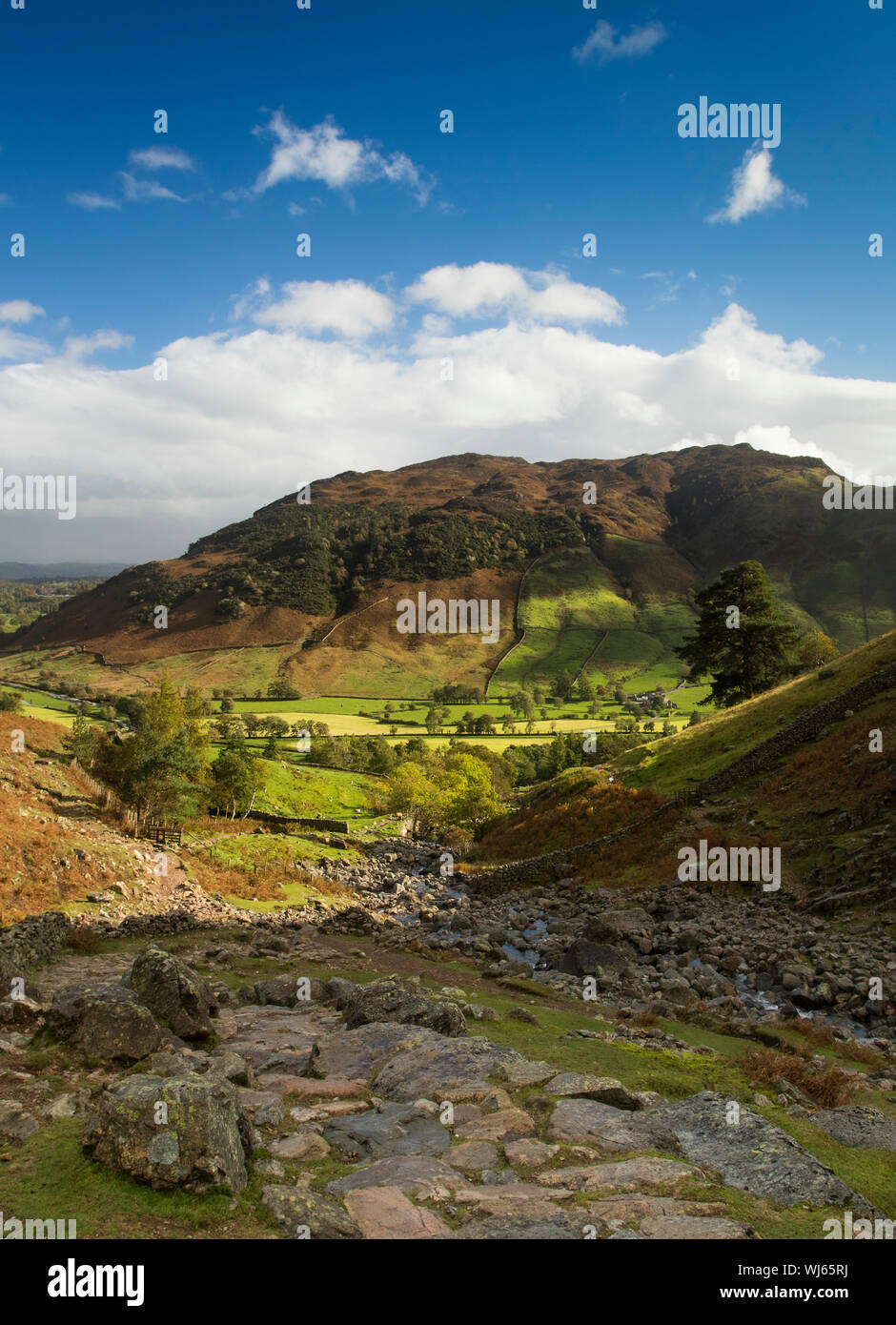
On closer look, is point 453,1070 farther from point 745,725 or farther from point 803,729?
point 745,725

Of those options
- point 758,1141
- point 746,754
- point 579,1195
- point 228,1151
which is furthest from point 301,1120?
point 746,754

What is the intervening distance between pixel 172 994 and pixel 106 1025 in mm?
2113

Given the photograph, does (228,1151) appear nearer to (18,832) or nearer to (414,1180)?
(414,1180)

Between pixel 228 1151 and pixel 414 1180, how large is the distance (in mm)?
2178

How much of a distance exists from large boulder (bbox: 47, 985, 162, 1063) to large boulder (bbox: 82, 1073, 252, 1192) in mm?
3374

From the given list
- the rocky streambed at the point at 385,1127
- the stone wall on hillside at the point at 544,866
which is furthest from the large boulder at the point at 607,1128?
the stone wall on hillside at the point at 544,866

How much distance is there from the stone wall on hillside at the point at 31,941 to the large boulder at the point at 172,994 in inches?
173

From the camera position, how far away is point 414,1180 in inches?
316

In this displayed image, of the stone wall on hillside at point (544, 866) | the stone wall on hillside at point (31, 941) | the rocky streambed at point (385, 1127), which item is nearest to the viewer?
the rocky streambed at point (385, 1127)

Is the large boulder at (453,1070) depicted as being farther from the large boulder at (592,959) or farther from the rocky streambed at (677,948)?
the large boulder at (592,959)

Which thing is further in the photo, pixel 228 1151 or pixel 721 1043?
pixel 721 1043

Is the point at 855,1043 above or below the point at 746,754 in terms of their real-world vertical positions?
below

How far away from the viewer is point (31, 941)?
750 inches

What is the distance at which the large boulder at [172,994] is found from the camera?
1315cm
